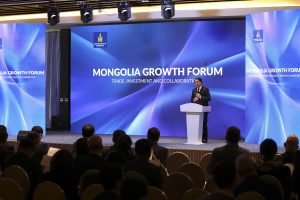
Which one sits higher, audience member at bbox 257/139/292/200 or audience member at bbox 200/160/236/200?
audience member at bbox 200/160/236/200

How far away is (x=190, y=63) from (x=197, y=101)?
2.31 m

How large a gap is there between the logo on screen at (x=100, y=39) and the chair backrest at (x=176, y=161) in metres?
7.80

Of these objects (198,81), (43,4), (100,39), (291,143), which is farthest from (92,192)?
(100,39)

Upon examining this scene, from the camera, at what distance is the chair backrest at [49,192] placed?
4438 mm

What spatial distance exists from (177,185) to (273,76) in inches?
255

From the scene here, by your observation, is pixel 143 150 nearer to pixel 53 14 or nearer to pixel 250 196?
pixel 250 196

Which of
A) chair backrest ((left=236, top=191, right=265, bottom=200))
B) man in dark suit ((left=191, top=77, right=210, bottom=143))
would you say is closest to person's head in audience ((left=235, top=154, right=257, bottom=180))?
chair backrest ((left=236, top=191, right=265, bottom=200))

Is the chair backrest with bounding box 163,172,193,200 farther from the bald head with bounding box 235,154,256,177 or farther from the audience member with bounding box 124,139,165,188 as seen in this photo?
the bald head with bounding box 235,154,256,177

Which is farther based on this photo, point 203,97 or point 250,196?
point 203,97

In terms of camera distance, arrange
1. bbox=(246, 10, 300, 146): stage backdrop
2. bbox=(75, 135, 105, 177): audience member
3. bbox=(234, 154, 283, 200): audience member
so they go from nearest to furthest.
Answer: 1. bbox=(234, 154, 283, 200): audience member
2. bbox=(75, 135, 105, 177): audience member
3. bbox=(246, 10, 300, 146): stage backdrop

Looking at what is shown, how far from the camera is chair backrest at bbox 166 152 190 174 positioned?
6.84 m

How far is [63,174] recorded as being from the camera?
4914mm

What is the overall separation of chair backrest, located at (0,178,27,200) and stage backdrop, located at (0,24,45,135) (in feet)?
27.3

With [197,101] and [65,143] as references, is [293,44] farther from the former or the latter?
[65,143]
